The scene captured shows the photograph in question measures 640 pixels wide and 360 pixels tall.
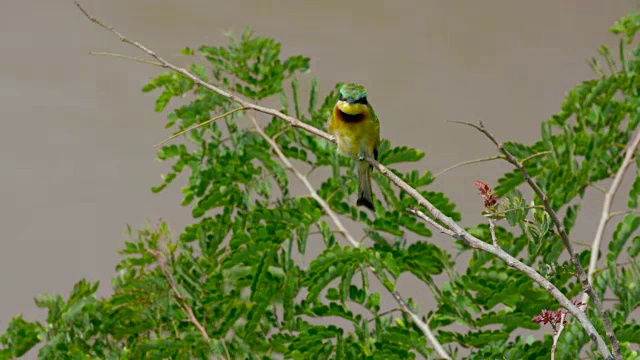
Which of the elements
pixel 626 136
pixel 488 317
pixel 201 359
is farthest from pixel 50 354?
pixel 626 136

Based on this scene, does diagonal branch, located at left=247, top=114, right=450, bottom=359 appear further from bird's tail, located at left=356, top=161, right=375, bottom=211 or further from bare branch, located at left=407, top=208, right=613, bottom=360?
bare branch, located at left=407, top=208, right=613, bottom=360

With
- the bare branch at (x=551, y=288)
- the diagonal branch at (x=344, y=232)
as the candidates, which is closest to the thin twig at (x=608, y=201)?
the diagonal branch at (x=344, y=232)

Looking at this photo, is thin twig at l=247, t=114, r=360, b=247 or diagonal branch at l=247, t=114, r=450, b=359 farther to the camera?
thin twig at l=247, t=114, r=360, b=247

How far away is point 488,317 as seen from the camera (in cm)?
140

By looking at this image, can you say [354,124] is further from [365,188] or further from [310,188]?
[310,188]

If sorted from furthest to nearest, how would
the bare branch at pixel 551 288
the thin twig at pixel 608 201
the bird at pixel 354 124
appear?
the thin twig at pixel 608 201 → the bird at pixel 354 124 → the bare branch at pixel 551 288

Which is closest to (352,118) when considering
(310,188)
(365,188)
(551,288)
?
(365,188)

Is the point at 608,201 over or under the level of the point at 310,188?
under

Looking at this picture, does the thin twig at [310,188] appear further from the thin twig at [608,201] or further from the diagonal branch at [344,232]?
the thin twig at [608,201]

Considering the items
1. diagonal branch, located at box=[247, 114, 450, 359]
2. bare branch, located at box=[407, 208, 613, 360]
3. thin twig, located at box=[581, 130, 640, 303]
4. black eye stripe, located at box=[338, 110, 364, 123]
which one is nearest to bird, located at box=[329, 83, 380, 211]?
black eye stripe, located at box=[338, 110, 364, 123]

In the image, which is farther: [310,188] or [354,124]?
[310,188]

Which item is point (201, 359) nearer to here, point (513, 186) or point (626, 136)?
point (513, 186)

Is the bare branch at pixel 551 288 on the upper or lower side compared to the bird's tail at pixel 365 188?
lower

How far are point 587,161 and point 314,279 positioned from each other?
0.55 meters
